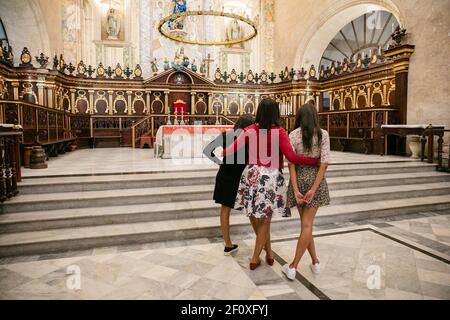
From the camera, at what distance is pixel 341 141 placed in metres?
11.3

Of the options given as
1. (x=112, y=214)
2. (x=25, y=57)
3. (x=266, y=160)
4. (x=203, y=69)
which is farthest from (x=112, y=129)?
(x=266, y=160)

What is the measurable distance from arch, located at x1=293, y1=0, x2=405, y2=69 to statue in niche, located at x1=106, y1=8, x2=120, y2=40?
859 centimetres

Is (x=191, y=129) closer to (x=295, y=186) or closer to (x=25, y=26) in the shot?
(x=295, y=186)

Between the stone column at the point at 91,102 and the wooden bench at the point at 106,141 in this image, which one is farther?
the stone column at the point at 91,102

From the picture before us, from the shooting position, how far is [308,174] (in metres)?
2.90

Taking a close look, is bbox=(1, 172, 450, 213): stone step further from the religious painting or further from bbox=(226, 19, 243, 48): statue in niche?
bbox=(226, 19, 243, 48): statue in niche

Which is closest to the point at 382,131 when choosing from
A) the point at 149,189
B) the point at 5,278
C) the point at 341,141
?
the point at 341,141

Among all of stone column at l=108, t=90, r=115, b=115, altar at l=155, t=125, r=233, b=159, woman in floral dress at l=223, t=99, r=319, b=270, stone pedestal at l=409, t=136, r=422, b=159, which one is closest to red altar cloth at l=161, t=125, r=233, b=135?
altar at l=155, t=125, r=233, b=159

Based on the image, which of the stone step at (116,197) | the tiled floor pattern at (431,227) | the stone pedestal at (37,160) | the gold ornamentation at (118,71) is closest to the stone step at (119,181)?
the stone step at (116,197)

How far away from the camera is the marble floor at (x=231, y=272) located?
2.73 m

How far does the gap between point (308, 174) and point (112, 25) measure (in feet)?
48.2

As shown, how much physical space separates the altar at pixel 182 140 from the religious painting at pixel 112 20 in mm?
8712

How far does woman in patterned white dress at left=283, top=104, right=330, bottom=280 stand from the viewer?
279 centimetres

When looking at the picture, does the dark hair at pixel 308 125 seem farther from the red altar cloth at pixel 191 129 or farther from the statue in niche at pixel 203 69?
the statue in niche at pixel 203 69
